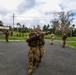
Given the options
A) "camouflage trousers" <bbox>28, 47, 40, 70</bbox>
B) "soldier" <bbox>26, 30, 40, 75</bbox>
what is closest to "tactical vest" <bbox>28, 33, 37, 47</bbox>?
"soldier" <bbox>26, 30, 40, 75</bbox>

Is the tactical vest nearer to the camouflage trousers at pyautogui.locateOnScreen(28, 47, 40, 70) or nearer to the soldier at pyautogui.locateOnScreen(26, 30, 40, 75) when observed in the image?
the soldier at pyautogui.locateOnScreen(26, 30, 40, 75)

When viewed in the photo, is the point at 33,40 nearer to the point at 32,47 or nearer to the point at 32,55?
the point at 32,47

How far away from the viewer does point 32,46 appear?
32.5 ft

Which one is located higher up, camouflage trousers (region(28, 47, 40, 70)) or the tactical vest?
the tactical vest

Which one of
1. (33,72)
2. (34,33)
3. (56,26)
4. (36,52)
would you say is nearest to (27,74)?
(33,72)

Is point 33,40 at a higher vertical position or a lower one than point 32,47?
higher

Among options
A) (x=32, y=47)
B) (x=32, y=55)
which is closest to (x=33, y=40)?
(x=32, y=47)

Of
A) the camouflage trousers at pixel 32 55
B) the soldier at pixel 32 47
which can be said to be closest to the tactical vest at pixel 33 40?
the soldier at pixel 32 47

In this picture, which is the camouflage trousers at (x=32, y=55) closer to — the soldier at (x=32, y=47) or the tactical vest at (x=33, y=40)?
the soldier at (x=32, y=47)

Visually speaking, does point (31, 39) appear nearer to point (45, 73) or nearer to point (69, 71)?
point (45, 73)

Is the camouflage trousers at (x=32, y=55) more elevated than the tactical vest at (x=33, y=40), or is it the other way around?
the tactical vest at (x=33, y=40)

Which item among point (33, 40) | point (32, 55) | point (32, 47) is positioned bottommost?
point (32, 55)

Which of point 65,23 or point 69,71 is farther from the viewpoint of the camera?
point 65,23

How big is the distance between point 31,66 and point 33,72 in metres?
0.27
